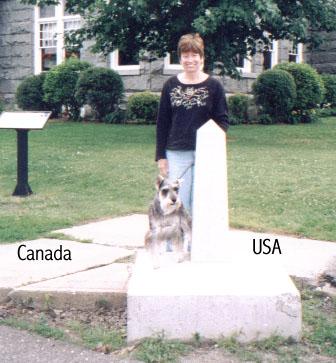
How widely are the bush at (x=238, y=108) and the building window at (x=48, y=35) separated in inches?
242

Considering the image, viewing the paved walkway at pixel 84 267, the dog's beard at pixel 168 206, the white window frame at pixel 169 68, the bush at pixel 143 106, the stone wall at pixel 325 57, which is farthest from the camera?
the stone wall at pixel 325 57

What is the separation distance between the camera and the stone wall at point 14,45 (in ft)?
76.8

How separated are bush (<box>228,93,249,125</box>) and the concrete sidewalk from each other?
12401 millimetres

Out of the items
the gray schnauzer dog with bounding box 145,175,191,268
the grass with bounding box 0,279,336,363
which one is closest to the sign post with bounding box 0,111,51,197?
the grass with bounding box 0,279,336,363

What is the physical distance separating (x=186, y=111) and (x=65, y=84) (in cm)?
1534

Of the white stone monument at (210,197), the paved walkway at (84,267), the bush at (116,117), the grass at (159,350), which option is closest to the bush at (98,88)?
the bush at (116,117)

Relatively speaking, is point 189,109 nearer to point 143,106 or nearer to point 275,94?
point 143,106

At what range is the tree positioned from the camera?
45.4 feet

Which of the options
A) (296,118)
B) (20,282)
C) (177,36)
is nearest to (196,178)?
(20,282)

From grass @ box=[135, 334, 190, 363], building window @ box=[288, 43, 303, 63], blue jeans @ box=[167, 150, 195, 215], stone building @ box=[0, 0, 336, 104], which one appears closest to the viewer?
grass @ box=[135, 334, 190, 363]

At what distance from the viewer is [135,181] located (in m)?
10.6

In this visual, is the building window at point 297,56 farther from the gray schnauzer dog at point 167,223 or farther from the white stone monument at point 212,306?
the white stone monument at point 212,306

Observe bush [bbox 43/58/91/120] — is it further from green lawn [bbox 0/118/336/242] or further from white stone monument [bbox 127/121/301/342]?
white stone monument [bbox 127/121/301/342]

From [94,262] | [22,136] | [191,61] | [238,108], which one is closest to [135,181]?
[22,136]
